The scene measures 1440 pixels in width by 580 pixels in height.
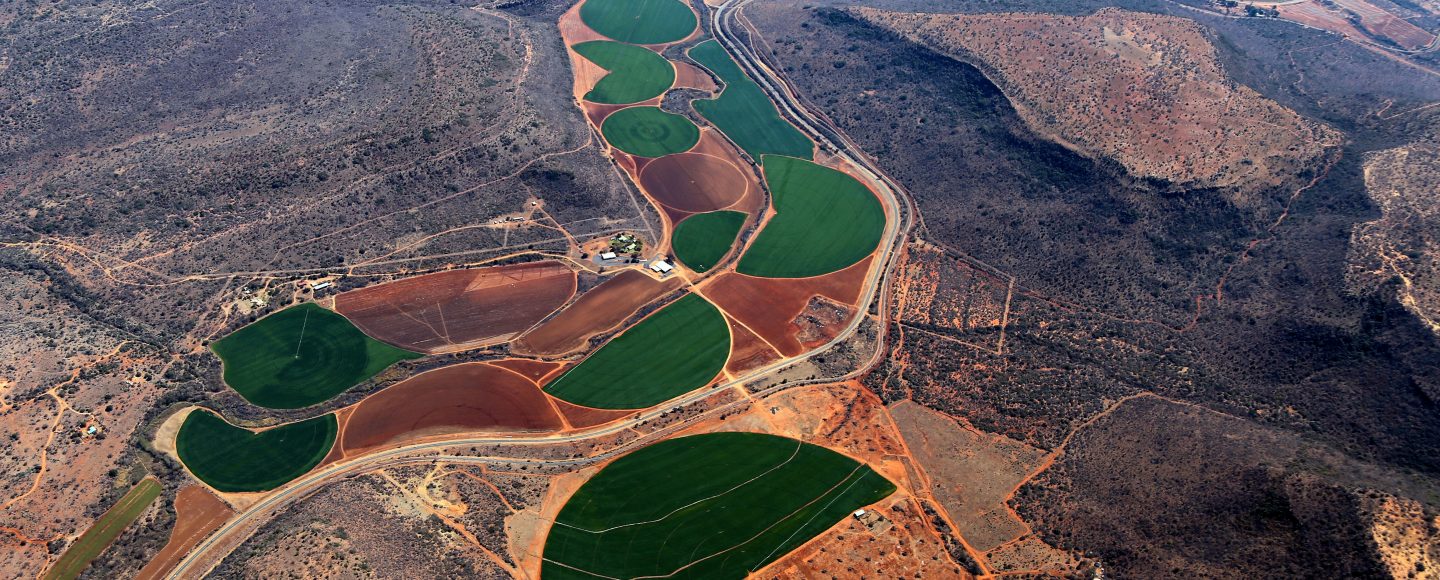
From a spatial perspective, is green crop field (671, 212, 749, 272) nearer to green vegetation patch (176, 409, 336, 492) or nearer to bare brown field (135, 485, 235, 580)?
green vegetation patch (176, 409, 336, 492)

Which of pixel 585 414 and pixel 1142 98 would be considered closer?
pixel 585 414

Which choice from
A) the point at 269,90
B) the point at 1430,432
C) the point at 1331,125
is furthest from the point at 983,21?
the point at 269,90

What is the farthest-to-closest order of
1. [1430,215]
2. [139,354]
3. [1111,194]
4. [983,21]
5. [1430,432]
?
[983,21] < [1111,194] < [1430,215] < [139,354] < [1430,432]

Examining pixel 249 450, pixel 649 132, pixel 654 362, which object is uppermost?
pixel 649 132

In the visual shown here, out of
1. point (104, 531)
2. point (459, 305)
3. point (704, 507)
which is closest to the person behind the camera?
point (104, 531)

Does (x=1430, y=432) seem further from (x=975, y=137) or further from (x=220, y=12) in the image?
(x=220, y=12)

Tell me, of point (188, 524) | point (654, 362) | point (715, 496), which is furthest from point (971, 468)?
point (188, 524)

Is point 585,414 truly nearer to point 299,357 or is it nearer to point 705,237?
point 299,357
